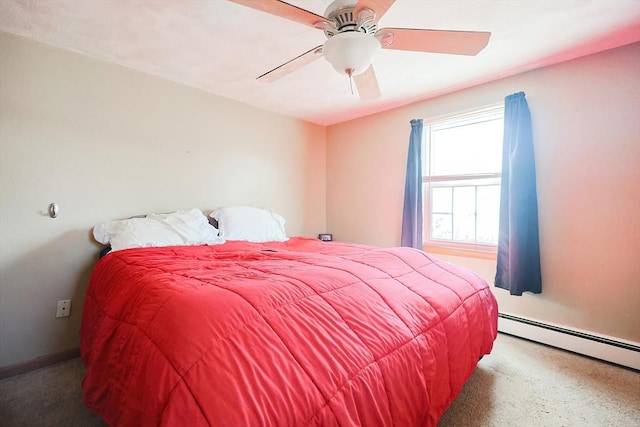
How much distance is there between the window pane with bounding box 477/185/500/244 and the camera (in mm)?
2637

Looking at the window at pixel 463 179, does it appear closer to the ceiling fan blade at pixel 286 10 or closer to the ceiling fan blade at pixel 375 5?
the ceiling fan blade at pixel 375 5

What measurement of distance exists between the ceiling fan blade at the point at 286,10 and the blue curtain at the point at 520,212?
1.90m

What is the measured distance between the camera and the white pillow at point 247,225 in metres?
2.61

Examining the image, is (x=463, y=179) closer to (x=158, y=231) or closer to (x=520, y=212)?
(x=520, y=212)

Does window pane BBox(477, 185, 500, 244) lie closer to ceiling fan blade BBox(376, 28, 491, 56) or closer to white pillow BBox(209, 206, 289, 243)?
ceiling fan blade BBox(376, 28, 491, 56)

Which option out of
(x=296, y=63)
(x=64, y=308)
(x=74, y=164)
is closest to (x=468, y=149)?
(x=296, y=63)

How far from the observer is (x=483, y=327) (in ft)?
5.08

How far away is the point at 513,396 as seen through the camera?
63.0 inches

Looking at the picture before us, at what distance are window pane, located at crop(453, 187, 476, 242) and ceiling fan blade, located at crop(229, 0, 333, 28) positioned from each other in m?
2.17

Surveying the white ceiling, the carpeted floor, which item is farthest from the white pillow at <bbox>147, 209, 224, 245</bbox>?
the white ceiling

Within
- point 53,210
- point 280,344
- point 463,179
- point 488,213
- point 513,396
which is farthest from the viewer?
point 463,179

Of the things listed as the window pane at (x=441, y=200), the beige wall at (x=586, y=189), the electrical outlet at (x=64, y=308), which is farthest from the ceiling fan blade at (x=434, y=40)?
the electrical outlet at (x=64, y=308)

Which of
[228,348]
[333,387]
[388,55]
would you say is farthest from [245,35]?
[333,387]

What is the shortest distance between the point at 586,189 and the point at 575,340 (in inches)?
44.4
